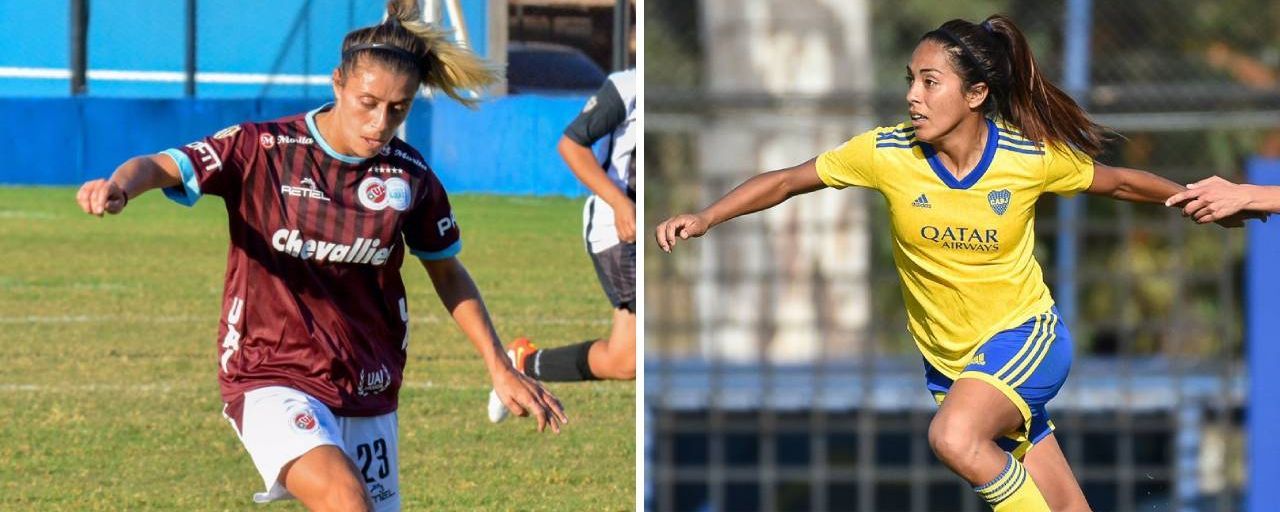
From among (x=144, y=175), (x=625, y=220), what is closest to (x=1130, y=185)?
(x=144, y=175)

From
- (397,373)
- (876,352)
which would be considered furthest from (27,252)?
(397,373)

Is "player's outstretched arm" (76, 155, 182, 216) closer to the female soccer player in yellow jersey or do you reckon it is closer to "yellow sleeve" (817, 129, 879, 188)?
the female soccer player in yellow jersey

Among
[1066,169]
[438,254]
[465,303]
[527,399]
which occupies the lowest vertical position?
[527,399]

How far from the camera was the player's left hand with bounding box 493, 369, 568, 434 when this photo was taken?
476 centimetres

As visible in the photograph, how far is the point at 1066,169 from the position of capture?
16.5ft

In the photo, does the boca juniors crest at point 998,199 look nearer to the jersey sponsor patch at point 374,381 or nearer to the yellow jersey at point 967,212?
the yellow jersey at point 967,212

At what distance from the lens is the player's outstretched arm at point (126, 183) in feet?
13.0

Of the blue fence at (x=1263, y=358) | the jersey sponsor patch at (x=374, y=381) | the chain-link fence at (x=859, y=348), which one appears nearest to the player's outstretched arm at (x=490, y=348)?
the jersey sponsor patch at (x=374, y=381)

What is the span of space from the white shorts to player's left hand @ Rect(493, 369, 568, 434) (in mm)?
404

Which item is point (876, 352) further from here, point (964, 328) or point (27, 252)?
point (27, 252)

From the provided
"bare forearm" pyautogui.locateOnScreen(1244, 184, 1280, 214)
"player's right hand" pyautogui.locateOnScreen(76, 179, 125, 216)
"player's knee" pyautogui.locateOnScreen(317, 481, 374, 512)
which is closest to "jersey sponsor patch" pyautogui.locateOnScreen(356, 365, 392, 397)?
"player's knee" pyautogui.locateOnScreen(317, 481, 374, 512)

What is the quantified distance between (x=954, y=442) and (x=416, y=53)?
168 centimetres

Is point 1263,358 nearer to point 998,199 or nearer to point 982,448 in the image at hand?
point 998,199

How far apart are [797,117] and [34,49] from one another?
1275cm
